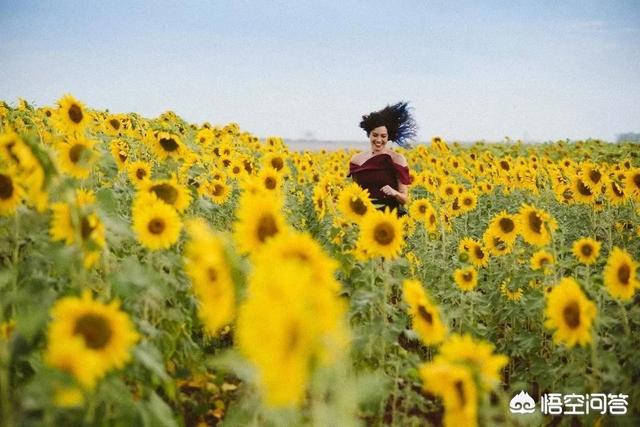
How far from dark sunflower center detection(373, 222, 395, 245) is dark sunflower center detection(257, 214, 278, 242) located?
114cm

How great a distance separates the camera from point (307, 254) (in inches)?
66.9

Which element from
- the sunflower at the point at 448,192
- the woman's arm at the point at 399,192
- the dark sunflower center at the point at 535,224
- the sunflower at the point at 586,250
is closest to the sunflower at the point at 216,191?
the woman's arm at the point at 399,192

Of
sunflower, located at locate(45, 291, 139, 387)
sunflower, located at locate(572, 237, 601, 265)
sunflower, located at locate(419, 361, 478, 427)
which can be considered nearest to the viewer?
sunflower, located at locate(45, 291, 139, 387)

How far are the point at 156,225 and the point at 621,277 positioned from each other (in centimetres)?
250

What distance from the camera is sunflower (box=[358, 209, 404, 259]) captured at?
312 cm

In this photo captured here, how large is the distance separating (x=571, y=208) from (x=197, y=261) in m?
6.88

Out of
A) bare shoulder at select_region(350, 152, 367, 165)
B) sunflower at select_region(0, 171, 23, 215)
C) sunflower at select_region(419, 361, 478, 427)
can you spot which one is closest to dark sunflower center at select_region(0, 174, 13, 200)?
sunflower at select_region(0, 171, 23, 215)

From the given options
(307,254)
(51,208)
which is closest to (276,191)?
(51,208)

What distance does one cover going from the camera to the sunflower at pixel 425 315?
8.04 ft

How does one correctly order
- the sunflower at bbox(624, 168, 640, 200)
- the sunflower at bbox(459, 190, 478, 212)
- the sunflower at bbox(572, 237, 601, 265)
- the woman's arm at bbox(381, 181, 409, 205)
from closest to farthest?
the sunflower at bbox(572, 237, 601, 265)
the sunflower at bbox(624, 168, 640, 200)
the woman's arm at bbox(381, 181, 409, 205)
the sunflower at bbox(459, 190, 478, 212)

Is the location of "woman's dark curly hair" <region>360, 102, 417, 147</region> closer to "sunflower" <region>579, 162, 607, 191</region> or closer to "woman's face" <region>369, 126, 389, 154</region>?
"woman's face" <region>369, 126, 389, 154</region>

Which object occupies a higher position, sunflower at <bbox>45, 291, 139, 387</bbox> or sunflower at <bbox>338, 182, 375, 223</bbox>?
sunflower at <bbox>338, 182, 375, 223</bbox>

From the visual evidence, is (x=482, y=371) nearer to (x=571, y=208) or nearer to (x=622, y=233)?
(x=622, y=233)

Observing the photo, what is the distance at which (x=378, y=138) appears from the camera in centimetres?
609
